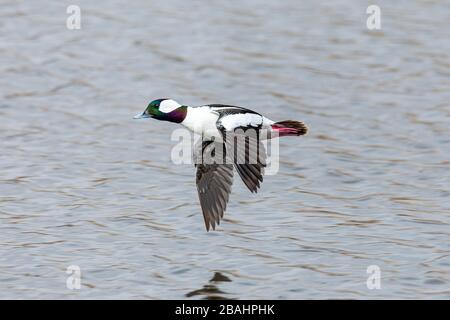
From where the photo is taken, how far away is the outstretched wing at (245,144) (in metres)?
9.33

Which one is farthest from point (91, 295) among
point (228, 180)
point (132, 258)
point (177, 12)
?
point (177, 12)

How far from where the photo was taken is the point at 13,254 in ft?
32.1

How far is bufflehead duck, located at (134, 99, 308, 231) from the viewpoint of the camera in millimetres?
9398

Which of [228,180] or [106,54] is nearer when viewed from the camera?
[228,180]

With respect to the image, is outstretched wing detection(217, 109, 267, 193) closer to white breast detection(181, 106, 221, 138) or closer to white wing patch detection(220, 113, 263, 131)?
white wing patch detection(220, 113, 263, 131)

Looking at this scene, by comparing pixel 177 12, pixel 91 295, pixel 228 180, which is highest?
pixel 177 12

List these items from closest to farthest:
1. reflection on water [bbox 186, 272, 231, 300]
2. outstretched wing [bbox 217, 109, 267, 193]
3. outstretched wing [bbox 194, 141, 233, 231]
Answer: reflection on water [bbox 186, 272, 231, 300] → outstretched wing [bbox 217, 109, 267, 193] → outstretched wing [bbox 194, 141, 233, 231]

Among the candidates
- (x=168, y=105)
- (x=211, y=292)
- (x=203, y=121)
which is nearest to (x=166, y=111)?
(x=168, y=105)

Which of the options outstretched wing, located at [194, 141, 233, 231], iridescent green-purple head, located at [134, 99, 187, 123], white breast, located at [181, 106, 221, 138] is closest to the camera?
white breast, located at [181, 106, 221, 138]

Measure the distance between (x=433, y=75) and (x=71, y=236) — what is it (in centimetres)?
640

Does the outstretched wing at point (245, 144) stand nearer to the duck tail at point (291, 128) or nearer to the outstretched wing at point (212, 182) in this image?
the duck tail at point (291, 128)

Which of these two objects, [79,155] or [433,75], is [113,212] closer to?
[79,155]

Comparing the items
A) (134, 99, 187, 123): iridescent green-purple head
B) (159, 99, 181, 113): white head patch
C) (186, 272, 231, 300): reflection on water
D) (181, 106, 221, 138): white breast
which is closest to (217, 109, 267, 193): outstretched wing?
(181, 106, 221, 138): white breast

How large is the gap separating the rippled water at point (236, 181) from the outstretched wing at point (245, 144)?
758 millimetres
